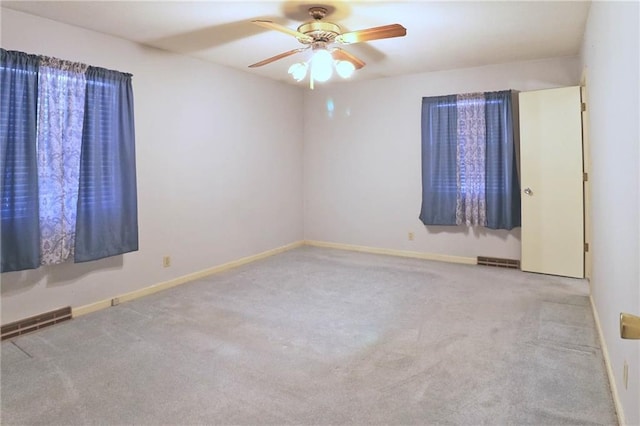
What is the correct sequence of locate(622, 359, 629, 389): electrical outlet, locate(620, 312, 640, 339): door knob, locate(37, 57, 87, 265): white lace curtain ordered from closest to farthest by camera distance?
locate(620, 312, 640, 339): door knob → locate(622, 359, 629, 389): electrical outlet → locate(37, 57, 87, 265): white lace curtain

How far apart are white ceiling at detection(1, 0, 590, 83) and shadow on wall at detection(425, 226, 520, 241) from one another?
2.01 m

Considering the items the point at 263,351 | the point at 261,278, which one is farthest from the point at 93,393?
the point at 261,278

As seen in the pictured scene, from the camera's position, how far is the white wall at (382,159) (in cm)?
490

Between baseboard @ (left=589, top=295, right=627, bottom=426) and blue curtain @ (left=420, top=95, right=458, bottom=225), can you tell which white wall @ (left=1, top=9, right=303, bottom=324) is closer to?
blue curtain @ (left=420, top=95, right=458, bottom=225)

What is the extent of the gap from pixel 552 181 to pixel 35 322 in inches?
199

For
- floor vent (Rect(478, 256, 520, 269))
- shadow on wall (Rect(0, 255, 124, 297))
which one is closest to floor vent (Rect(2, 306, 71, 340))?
shadow on wall (Rect(0, 255, 124, 297))

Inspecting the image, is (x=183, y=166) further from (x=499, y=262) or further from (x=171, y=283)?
(x=499, y=262)

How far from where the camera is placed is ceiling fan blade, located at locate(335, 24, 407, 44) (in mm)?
2695

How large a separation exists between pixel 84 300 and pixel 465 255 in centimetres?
428

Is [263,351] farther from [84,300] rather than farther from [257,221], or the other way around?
[257,221]

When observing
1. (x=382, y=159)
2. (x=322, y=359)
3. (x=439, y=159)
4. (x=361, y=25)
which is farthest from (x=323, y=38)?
(x=382, y=159)

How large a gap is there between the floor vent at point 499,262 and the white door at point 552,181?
0.64 feet

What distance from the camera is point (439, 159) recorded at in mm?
5141

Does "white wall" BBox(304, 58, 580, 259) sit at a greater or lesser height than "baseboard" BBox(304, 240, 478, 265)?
greater
